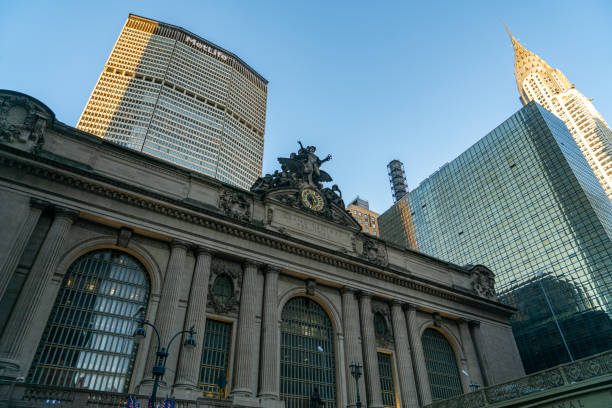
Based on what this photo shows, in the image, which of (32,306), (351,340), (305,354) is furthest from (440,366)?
(32,306)

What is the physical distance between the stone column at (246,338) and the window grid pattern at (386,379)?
34.9ft

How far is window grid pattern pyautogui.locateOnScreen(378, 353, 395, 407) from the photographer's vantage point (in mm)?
28109

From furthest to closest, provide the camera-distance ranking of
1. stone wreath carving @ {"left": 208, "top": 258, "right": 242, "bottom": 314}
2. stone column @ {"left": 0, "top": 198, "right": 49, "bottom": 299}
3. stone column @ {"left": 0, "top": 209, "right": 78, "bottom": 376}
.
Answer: stone wreath carving @ {"left": 208, "top": 258, "right": 242, "bottom": 314}, stone column @ {"left": 0, "top": 198, "right": 49, "bottom": 299}, stone column @ {"left": 0, "top": 209, "right": 78, "bottom": 376}

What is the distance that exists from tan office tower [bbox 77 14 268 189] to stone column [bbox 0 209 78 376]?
72.4m

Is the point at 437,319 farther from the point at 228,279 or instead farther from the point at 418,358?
the point at 228,279

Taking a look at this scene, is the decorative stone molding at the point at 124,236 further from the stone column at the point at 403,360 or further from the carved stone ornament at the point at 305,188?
the stone column at the point at 403,360

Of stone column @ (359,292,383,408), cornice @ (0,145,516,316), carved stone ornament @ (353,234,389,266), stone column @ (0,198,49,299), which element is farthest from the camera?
carved stone ornament @ (353,234,389,266)

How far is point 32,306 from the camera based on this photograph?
1830 cm

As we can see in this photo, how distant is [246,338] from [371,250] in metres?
14.1

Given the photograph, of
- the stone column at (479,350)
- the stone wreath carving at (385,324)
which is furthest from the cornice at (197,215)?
the stone column at (479,350)

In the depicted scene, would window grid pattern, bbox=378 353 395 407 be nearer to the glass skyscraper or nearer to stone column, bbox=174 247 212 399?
stone column, bbox=174 247 212 399

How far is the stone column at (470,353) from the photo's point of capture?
33312 millimetres

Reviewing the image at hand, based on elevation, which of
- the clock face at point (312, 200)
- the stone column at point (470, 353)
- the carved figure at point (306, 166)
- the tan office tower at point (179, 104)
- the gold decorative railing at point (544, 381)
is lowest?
the gold decorative railing at point (544, 381)

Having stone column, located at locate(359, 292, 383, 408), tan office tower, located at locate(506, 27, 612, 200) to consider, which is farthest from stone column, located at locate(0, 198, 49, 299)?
tan office tower, located at locate(506, 27, 612, 200)
